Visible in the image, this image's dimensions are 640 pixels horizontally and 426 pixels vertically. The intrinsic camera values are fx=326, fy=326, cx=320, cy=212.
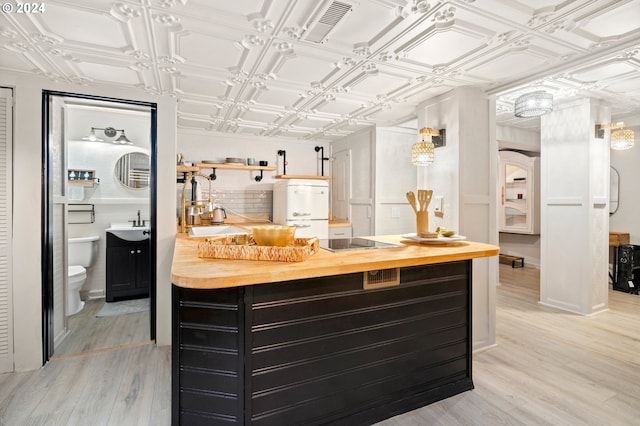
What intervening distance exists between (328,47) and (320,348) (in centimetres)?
186

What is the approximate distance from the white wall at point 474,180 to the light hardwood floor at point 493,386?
43 cm

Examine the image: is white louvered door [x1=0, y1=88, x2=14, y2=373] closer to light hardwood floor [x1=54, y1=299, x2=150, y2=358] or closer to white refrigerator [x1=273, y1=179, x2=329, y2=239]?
light hardwood floor [x1=54, y1=299, x2=150, y2=358]

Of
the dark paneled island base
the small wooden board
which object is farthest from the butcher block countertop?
the small wooden board

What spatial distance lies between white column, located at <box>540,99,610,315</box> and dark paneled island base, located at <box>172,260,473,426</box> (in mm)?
2475

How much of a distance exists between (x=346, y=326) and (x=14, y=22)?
2.50 metres

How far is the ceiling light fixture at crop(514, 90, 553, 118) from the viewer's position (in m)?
3.01

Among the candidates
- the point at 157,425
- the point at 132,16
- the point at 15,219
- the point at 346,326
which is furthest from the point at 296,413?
the point at 15,219

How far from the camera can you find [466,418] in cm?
192

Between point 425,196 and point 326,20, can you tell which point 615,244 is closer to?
point 425,196

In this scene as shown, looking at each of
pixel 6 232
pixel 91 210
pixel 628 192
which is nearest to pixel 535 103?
pixel 628 192

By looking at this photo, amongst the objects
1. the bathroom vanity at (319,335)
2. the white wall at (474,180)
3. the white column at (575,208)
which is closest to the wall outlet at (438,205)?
the white wall at (474,180)

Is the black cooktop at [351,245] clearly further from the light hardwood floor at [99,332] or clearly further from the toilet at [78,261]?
the toilet at [78,261]

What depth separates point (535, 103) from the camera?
303cm

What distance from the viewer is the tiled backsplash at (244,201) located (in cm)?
492
